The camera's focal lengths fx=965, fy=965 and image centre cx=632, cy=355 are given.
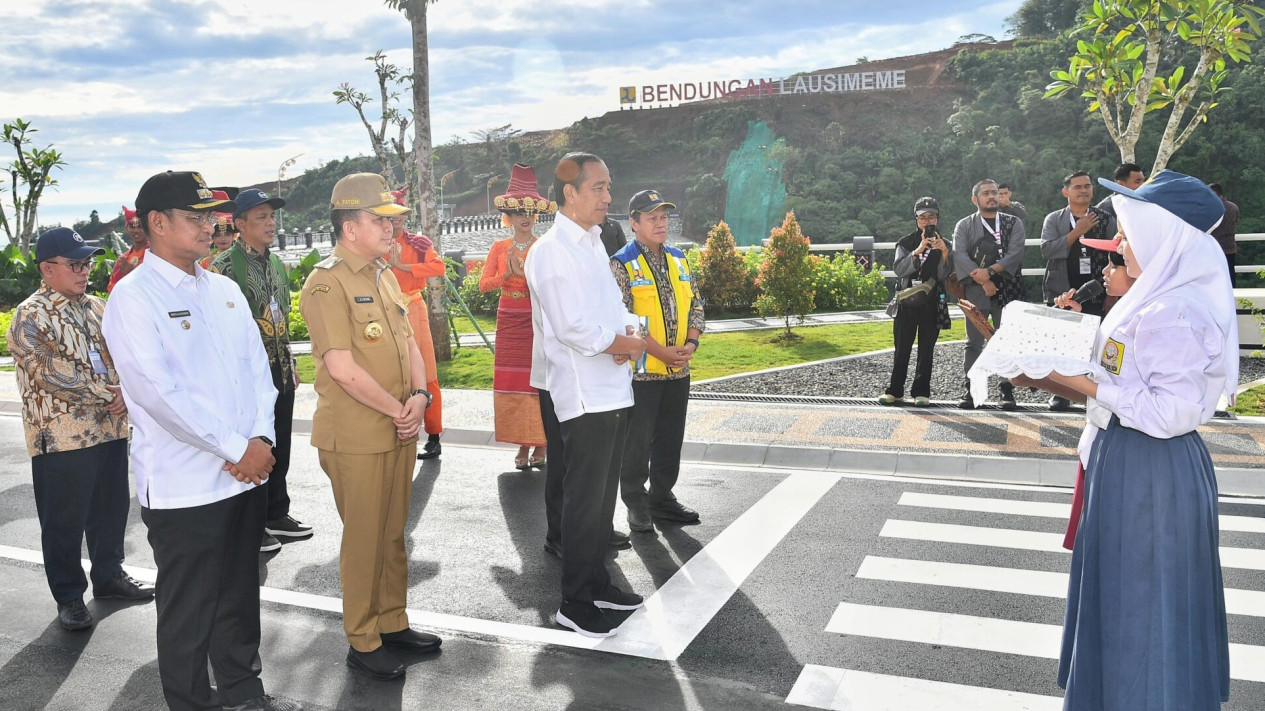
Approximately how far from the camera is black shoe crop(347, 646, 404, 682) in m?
4.35

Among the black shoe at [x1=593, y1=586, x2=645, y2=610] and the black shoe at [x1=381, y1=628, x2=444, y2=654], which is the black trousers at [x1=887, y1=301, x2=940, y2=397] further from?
the black shoe at [x1=381, y1=628, x2=444, y2=654]

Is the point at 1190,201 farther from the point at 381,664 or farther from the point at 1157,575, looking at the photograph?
the point at 381,664

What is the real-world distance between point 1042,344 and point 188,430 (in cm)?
312

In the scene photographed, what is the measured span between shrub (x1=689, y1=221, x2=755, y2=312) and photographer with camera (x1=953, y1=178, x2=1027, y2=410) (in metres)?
9.18

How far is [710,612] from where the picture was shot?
502 centimetres

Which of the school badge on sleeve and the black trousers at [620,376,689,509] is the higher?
the school badge on sleeve

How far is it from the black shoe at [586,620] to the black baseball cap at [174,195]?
2.53m

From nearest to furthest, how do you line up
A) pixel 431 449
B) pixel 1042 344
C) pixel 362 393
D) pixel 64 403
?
1. pixel 1042 344
2. pixel 362 393
3. pixel 64 403
4. pixel 431 449

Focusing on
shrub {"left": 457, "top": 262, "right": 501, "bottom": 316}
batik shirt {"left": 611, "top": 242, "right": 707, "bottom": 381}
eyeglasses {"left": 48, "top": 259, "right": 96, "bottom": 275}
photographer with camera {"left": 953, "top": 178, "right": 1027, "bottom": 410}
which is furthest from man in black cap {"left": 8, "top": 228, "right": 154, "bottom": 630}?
shrub {"left": 457, "top": 262, "right": 501, "bottom": 316}

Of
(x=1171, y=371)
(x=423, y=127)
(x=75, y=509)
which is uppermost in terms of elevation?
(x=423, y=127)

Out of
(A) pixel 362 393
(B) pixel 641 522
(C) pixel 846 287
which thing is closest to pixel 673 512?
(B) pixel 641 522

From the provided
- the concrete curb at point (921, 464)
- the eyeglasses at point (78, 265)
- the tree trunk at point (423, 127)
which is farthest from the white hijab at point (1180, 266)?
the tree trunk at point (423, 127)

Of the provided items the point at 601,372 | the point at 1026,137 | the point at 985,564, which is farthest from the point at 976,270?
the point at 1026,137

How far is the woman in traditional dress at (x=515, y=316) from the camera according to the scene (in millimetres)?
→ 7500
